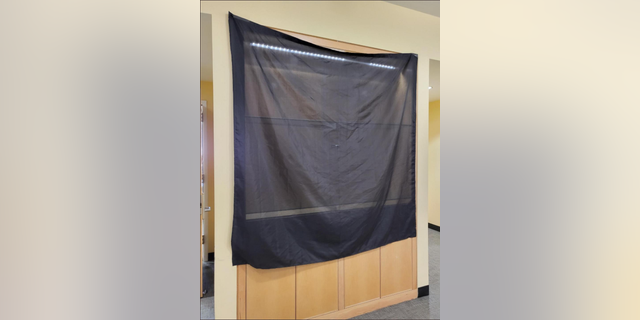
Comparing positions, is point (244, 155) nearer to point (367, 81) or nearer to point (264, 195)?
point (264, 195)

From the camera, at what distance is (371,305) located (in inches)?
83.4

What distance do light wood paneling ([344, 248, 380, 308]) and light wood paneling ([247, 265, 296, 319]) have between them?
0.45 metres

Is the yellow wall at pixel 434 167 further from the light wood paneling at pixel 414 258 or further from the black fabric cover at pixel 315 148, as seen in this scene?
the black fabric cover at pixel 315 148

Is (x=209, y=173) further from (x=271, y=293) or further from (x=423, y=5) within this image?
(x=423, y=5)

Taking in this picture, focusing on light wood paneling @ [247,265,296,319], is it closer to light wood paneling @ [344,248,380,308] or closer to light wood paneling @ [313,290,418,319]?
light wood paneling @ [313,290,418,319]

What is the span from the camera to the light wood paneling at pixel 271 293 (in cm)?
174

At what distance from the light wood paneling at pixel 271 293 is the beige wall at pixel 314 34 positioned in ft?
0.38

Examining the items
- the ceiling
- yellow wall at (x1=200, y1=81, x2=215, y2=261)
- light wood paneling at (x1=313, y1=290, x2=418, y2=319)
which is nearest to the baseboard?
light wood paneling at (x1=313, y1=290, x2=418, y2=319)

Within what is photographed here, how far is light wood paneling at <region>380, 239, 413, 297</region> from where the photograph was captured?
7.21 ft

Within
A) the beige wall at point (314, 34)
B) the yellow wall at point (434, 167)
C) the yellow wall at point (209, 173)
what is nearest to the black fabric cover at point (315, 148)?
the beige wall at point (314, 34)
